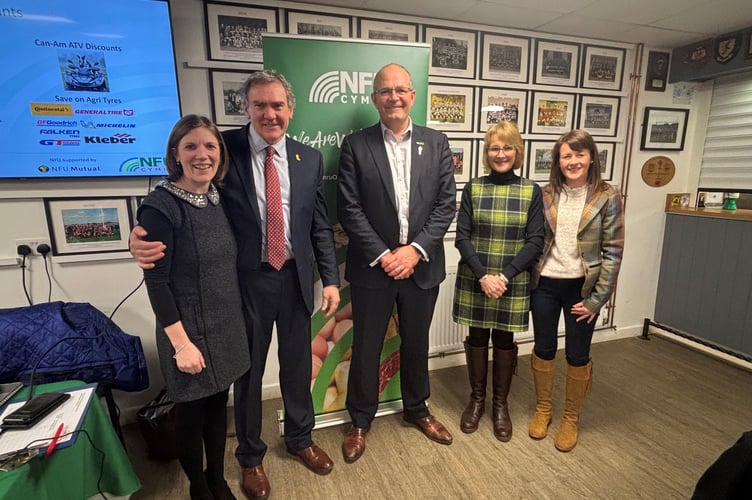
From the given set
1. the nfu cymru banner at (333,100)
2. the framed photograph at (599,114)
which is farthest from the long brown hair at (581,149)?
the framed photograph at (599,114)

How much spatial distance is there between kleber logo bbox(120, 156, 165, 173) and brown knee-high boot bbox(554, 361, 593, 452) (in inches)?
91.0

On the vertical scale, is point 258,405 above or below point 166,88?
below

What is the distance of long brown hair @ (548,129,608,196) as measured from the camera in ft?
6.03

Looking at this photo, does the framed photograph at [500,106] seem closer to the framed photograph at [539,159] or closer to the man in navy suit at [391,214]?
the framed photograph at [539,159]

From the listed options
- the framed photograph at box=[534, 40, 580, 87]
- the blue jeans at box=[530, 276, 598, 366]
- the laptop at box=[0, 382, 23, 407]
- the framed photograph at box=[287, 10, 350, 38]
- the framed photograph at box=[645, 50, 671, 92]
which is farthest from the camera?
the framed photograph at box=[645, 50, 671, 92]

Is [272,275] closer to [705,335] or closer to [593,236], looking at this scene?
[593,236]

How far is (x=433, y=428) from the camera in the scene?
6.98 ft

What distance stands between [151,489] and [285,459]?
0.59 meters

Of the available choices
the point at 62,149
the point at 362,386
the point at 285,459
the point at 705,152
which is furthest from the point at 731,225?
the point at 62,149

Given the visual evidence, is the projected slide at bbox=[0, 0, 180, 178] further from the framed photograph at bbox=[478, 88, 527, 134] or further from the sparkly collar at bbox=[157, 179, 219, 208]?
the framed photograph at bbox=[478, 88, 527, 134]

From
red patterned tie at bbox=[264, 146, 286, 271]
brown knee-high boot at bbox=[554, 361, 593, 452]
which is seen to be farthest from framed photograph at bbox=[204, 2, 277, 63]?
brown knee-high boot at bbox=[554, 361, 593, 452]

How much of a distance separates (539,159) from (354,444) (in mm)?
2250

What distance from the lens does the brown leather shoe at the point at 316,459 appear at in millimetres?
1896

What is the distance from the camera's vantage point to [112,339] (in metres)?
1.83
